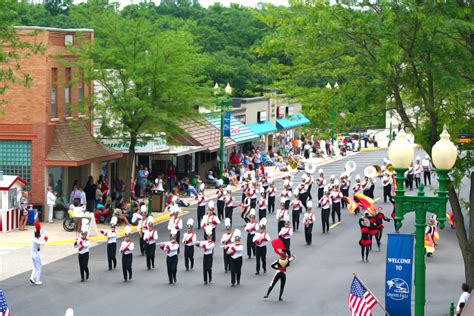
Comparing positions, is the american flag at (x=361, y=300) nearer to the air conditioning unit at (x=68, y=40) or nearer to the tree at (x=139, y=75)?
the tree at (x=139, y=75)

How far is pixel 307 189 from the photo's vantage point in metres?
42.5

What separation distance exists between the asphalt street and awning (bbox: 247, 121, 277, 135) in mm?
31039

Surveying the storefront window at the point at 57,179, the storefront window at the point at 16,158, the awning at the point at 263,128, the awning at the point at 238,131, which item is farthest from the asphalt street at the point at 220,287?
the awning at the point at 263,128

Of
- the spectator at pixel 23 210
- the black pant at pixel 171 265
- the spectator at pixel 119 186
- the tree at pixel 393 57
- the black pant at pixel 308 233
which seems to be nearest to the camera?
the tree at pixel 393 57

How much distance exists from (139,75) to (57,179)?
17.0 ft

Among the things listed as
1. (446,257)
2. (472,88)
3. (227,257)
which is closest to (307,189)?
(446,257)

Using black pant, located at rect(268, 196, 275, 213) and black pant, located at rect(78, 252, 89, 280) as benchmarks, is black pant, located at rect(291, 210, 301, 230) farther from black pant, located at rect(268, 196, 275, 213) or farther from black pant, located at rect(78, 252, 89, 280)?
black pant, located at rect(78, 252, 89, 280)

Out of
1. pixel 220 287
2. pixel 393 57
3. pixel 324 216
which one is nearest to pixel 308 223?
pixel 324 216

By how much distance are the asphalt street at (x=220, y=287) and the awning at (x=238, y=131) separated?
23.0 metres

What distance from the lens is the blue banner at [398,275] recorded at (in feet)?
70.7

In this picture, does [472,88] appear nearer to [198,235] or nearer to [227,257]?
[227,257]

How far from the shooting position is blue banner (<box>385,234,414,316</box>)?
2155cm

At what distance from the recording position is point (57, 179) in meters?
38.9

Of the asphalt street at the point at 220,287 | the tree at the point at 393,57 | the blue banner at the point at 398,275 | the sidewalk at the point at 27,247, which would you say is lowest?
the asphalt street at the point at 220,287
